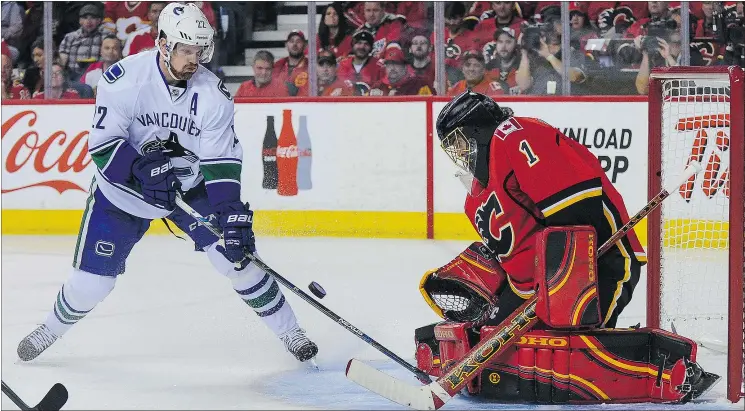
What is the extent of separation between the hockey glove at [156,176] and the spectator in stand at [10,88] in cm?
348

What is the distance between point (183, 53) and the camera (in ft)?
11.3

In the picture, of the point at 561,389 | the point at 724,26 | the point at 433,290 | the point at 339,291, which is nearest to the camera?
the point at 561,389

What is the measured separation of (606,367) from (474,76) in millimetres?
3643

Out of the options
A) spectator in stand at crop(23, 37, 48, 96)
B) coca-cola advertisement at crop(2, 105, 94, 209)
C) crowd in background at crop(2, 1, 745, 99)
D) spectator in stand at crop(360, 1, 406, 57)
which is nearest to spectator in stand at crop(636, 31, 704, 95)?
A: crowd in background at crop(2, 1, 745, 99)

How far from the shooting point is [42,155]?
6.59 metres

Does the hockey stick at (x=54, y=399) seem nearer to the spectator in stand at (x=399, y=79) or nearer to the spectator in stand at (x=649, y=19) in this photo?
the spectator in stand at (x=399, y=79)

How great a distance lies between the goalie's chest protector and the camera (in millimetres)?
2943

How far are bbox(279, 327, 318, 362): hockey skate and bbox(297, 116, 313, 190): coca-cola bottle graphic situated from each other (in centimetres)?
279

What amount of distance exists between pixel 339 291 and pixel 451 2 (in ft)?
7.09

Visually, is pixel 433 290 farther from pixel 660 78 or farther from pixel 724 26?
pixel 724 26

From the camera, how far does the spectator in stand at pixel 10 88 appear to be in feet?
22.0

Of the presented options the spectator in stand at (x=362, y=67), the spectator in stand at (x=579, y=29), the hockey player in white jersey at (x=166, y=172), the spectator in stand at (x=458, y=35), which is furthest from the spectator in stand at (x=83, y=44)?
the hockey player in white jersey at (x=166, y=172)

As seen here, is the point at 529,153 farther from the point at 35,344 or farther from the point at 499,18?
the point at 499,18

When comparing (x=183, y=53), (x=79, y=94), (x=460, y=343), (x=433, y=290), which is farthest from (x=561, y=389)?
(x=79, y=94)
